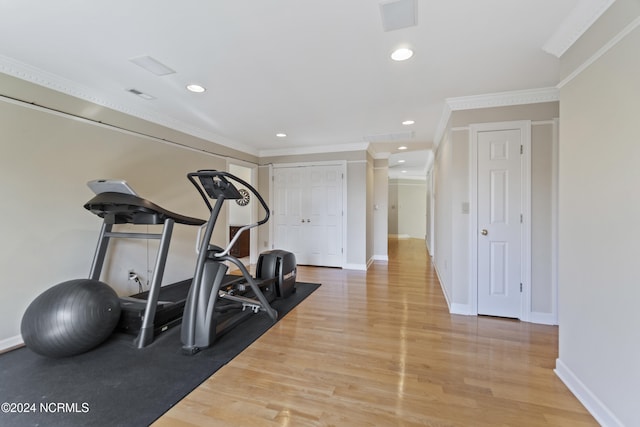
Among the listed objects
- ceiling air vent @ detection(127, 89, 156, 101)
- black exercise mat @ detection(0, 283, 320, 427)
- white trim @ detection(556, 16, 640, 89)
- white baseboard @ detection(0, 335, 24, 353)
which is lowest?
black exercise mat @ detection(0, 283, 320, 427)

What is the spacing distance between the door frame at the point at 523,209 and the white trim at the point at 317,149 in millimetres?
2415

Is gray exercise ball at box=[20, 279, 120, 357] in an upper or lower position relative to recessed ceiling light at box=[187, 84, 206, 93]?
lower

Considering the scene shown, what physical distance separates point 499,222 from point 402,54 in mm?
2070

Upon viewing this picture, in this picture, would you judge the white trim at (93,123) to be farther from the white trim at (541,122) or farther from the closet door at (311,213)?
the white trim at (541,122)

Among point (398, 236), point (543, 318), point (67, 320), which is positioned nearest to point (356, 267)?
point (543, 318)

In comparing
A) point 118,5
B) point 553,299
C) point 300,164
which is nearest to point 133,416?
point 118,5

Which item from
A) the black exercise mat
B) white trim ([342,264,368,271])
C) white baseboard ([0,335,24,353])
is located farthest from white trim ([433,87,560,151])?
white baseboard ([0,335,24,353])

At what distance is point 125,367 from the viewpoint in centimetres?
198

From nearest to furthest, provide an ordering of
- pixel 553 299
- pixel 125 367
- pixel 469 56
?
pixel 125 367 < pixel 469 56 < pixel 553 299

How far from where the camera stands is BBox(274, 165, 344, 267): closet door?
5410 mm

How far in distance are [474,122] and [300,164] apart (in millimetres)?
3373

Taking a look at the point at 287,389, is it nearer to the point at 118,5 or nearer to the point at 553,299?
the point at 118,5

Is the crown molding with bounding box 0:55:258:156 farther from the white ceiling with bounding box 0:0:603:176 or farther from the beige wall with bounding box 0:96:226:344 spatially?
the beige wall with bounding box 0:96:226:344

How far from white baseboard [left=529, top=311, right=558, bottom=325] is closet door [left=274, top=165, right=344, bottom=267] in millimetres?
3168
